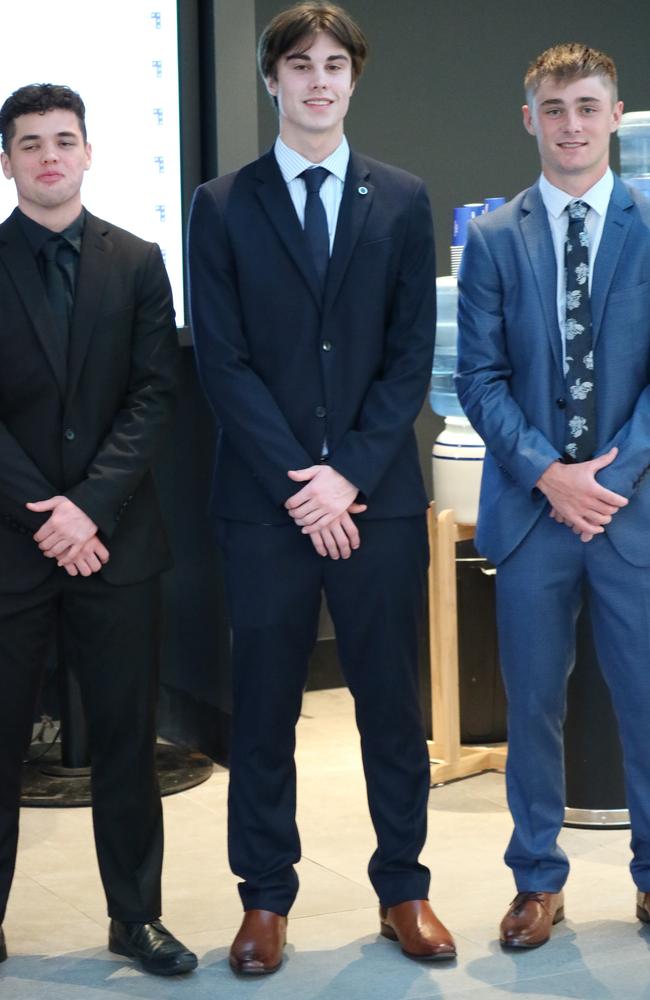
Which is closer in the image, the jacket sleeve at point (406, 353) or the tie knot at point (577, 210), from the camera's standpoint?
the jacket sleeve at point (406, 353)

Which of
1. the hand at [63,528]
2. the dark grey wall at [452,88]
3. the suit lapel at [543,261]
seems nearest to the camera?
the hand at [63,528]

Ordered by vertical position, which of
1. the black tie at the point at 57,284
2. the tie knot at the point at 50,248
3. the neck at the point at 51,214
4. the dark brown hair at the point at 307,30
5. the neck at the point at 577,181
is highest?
the dark brown hair at the point at 307,30

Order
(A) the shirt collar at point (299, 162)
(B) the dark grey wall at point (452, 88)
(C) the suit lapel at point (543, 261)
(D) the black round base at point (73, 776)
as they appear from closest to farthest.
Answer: (A) the shirt collar at point (299, 162), (C) the suit lapel at point (543, 261), (D) the black round base at point (73, 776), (B) the dark grey wall at point (452, 88)

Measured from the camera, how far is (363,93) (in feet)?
19.5

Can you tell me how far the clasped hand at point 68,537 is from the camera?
318 centimetres

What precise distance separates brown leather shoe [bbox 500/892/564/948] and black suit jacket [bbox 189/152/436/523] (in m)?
0.88

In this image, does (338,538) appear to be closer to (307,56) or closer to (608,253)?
(608,253)

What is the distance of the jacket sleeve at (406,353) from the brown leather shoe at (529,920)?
3.12ft

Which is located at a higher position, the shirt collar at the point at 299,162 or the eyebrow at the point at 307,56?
the eyebrow at the point at 307,56

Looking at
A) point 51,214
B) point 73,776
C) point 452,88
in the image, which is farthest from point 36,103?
point 452,88

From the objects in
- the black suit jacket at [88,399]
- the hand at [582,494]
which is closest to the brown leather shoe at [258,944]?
the black suit jacket at [88,399]

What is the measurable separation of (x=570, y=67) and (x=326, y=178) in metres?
0.56

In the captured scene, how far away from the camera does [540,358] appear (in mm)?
3393

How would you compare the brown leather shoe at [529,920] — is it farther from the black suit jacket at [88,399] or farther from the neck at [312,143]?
the neck at [312,143]
